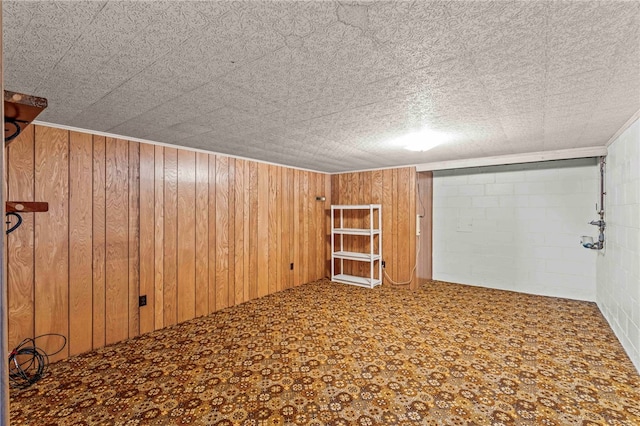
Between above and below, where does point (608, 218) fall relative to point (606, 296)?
above

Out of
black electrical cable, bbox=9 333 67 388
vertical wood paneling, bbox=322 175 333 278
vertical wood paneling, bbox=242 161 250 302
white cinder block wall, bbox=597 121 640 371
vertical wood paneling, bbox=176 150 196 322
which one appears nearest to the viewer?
black electrical cable, bbox=9 333 67 388

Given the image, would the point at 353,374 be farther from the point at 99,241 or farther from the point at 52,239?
the point at 52,239

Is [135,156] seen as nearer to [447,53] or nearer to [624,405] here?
[447,53]

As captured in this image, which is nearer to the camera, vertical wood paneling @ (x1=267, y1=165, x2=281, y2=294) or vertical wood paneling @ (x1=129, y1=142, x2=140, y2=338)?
vertical wood paneling @ (x1=129, y1=142, x2=140, y2=338)

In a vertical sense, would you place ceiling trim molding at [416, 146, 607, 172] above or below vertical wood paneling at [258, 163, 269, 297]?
above

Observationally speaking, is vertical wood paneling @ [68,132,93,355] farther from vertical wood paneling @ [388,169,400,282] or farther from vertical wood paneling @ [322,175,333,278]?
vertical wood paneling @ [388,169,400,282]

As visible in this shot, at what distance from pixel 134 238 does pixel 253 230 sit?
60.0 inches

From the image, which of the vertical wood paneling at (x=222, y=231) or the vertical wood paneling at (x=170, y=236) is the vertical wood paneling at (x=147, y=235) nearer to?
the vertical wood paneling at (x=170, y=236)

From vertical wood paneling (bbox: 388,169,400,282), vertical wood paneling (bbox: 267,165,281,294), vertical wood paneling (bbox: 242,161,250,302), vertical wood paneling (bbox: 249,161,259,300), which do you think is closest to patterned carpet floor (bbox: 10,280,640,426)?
vertical wood paneling (bbox: 242,161,250,302)

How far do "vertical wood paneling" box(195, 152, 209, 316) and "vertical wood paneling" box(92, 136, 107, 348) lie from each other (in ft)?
3.03

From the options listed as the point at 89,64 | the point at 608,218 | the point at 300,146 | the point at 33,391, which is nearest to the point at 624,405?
the point at 608,218

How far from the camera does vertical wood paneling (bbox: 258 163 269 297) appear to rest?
4.27 m

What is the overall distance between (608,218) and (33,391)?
5.38 m

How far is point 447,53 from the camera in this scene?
1.36 m
